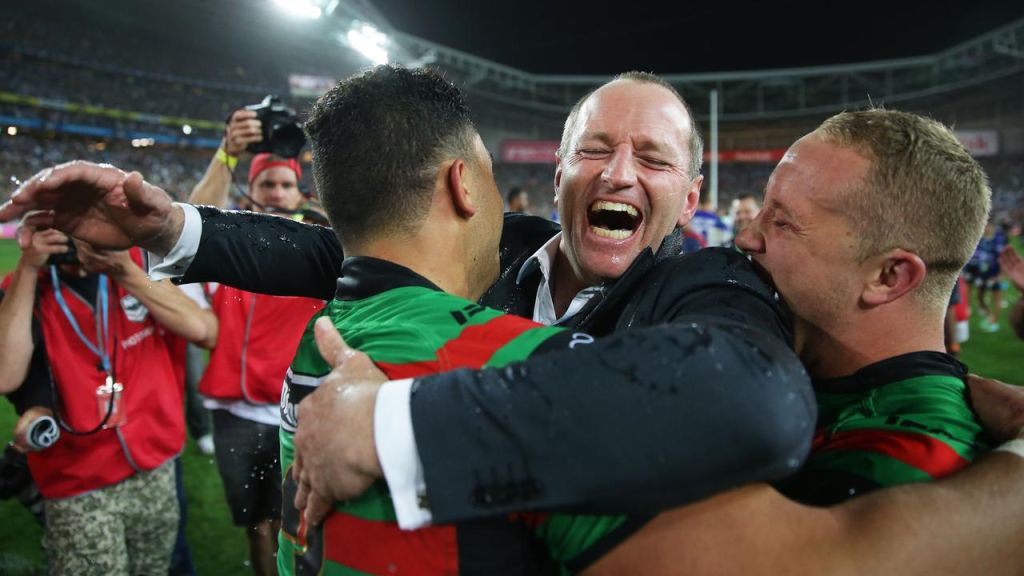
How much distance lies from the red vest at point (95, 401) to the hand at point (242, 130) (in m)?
0.93

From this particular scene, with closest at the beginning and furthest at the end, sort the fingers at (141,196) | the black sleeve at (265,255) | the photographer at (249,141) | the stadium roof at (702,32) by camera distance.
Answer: the fingers at (141,196) → the black sleeve at (265,255) → the photographer at (249,141) → the stadium roof at (702,32)

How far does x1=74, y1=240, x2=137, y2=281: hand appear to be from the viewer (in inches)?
109

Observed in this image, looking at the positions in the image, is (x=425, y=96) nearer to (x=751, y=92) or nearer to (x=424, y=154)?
(x=424, y=154)

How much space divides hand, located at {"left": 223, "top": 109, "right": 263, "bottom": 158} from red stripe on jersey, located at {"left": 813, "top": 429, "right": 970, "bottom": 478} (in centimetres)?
311

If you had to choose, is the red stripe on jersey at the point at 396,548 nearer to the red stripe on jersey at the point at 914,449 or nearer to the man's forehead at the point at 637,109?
the red stripe on jersey at the point at 914,449

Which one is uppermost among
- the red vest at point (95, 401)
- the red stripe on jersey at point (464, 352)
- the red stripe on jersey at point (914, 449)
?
the red stripe on jersey at point (464, 352)

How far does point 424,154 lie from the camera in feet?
4.19

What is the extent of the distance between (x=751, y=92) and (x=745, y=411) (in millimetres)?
41869

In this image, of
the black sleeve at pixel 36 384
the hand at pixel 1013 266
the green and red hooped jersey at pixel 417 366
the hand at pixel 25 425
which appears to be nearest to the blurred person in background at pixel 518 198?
the hand at pixel 1013 266

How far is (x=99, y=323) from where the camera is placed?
2928 mm

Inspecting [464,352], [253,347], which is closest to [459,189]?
[464,352]

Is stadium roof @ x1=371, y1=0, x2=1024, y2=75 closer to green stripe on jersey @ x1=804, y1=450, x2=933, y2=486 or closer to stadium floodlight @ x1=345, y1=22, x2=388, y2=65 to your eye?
stadium floodlight @ x1=345, y1=22, x2=388, y2=65

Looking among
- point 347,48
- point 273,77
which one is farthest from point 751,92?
point 273,77

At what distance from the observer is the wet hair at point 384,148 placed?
1257 mm
